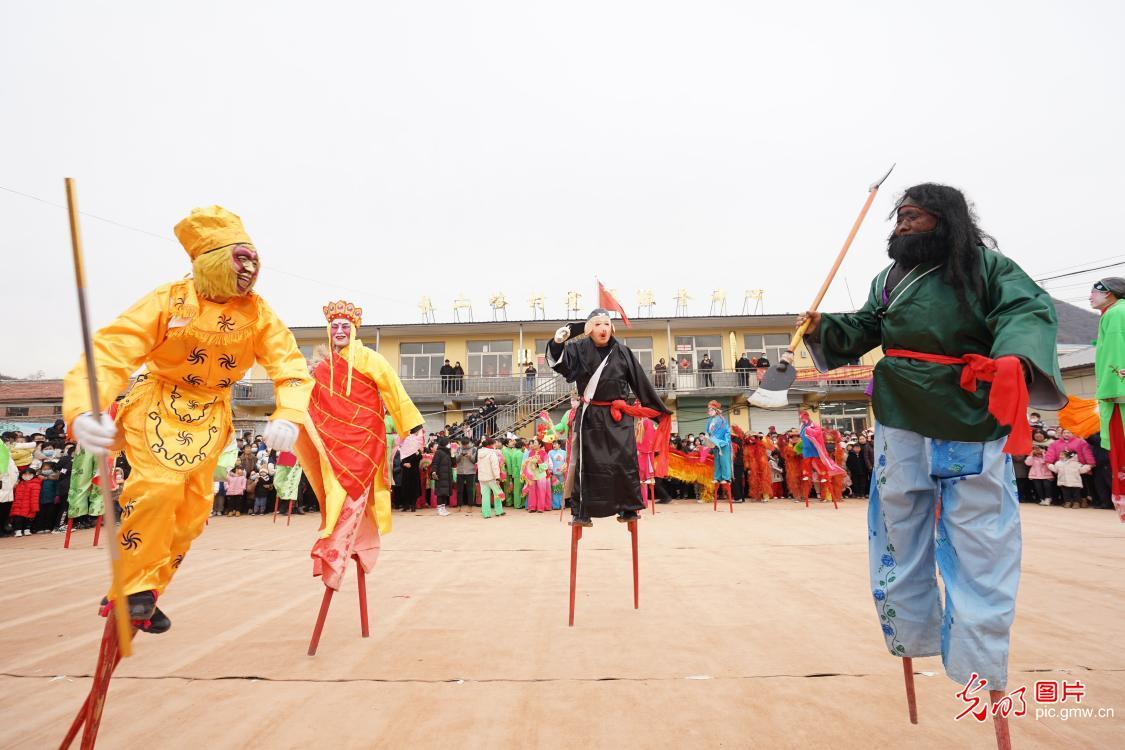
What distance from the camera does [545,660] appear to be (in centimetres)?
286

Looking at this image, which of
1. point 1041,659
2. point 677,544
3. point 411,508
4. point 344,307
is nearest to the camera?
point 1041,659

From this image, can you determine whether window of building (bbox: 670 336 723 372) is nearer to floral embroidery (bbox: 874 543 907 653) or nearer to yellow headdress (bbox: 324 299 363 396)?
yellow headdress (bbox: 324 299 363 396)

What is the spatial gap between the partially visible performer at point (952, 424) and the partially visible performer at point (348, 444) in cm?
263

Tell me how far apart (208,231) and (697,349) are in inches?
1045

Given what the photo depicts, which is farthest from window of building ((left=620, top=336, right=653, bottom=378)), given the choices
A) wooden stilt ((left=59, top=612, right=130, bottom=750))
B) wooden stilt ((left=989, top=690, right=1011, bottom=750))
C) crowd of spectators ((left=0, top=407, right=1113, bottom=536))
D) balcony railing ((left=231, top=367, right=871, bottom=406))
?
wooden stilt ((left=59, top=612, right=130, bottom=750))

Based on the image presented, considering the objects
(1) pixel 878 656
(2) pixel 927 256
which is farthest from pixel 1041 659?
(2) pixel 927 256

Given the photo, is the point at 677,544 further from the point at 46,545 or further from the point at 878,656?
the point at 46,545

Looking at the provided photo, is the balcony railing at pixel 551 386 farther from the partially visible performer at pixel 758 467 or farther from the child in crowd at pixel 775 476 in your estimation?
the partially visible performer at pixel 758 467

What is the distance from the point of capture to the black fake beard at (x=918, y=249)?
2322 mm

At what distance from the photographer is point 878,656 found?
280 centimetres

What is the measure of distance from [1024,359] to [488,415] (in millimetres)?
20237

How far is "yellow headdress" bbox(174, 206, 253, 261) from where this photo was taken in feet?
8.77

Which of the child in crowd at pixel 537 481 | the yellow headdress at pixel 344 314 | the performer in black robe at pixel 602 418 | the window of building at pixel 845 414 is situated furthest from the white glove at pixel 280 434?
the window of building at pixel 845 414

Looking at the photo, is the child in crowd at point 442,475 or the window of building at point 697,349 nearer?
the child in crowd at point 442,475
